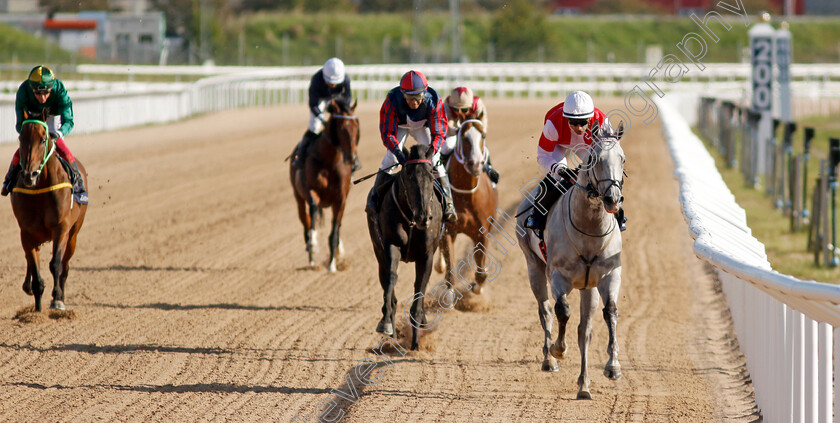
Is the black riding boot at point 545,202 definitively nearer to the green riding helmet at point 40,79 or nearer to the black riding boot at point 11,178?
the green riding helmet at point 40,79

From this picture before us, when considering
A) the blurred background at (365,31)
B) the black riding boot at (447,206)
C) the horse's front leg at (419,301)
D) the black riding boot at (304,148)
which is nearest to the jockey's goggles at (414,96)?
the black riding boot at (447,206)

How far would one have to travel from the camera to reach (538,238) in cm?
642

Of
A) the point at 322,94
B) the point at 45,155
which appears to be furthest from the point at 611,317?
the point at 322,94

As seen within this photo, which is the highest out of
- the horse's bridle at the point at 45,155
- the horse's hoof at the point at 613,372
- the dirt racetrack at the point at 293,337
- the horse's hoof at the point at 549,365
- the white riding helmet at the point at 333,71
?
the white riding helmet at the point at 333,71

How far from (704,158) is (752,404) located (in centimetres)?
671

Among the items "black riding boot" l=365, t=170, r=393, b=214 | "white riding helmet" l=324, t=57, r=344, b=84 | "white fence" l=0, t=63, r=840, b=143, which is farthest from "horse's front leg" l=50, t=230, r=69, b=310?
"white fence" l=0, t=63, r=840, b=143

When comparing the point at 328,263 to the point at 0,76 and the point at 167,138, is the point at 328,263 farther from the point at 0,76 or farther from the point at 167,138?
the point at 0,76

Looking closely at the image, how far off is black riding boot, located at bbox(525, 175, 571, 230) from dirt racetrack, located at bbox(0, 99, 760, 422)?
1003 millimetres

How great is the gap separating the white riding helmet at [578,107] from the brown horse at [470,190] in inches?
81.4

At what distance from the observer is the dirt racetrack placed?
569 centimetres

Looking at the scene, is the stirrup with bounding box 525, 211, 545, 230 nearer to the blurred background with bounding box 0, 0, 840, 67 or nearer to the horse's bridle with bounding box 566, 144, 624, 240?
the horse's bridle with bounding box 566, 144, 624, 240

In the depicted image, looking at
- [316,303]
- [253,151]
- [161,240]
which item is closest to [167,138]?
[253,151]

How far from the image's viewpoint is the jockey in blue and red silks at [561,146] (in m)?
6.07

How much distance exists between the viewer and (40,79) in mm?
7465
